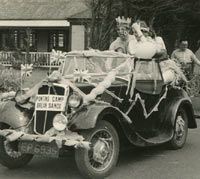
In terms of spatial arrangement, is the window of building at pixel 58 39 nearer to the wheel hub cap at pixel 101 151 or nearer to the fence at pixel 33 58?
the fence at pixel 33 58

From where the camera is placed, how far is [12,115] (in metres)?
6.75

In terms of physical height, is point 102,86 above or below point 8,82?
above

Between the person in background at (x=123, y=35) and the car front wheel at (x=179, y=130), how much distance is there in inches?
57.8

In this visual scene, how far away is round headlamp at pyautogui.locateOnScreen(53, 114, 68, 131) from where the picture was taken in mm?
6164

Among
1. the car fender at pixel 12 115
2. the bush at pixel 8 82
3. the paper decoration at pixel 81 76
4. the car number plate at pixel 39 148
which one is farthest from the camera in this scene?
the bush at pixel 8 82

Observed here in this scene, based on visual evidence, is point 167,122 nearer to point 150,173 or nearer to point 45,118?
point 150,173

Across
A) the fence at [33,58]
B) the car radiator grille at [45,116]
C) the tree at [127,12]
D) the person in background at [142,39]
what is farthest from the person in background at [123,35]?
the fence at [33,58]

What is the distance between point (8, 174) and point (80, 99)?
143 cm

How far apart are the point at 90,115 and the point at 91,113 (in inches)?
2.1

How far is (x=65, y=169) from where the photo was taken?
697 centimetres

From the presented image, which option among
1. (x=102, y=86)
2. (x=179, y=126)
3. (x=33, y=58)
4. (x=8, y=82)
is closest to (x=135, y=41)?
(x=179, y=126)

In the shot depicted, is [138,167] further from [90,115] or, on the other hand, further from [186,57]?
→ [186,57]

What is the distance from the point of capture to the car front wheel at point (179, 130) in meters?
8.38

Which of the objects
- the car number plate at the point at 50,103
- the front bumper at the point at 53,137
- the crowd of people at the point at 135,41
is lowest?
the front bumper at the point at 53,137
